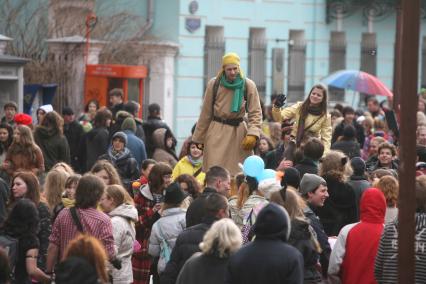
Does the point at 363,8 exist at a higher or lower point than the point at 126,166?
higher

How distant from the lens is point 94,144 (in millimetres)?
21391

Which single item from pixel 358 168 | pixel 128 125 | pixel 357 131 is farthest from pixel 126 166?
pixel 357 131

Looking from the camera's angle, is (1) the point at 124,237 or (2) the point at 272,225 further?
(1) the point at 124,237

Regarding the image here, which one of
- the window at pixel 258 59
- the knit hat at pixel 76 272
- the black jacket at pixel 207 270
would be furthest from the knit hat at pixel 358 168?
the window at pixel 258 59

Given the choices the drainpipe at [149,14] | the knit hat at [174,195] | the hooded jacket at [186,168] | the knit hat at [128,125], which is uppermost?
the drainpipe at [149,14]

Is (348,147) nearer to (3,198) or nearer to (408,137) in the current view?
(3,198)

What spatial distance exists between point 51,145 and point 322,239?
7.95m

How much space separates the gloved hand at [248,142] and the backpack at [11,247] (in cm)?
492

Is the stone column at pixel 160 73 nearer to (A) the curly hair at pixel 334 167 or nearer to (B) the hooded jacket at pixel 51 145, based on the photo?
(B) the hooded jacket at pixel 51 145

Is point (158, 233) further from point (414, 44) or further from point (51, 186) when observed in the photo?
point (414, 44)

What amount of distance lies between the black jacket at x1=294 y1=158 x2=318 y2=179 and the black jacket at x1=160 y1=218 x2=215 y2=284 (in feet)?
12.8

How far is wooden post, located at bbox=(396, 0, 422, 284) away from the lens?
33.5 ft

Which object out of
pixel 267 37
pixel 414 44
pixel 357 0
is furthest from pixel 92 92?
pixel 414 44

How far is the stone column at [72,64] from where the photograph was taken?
30.5m
